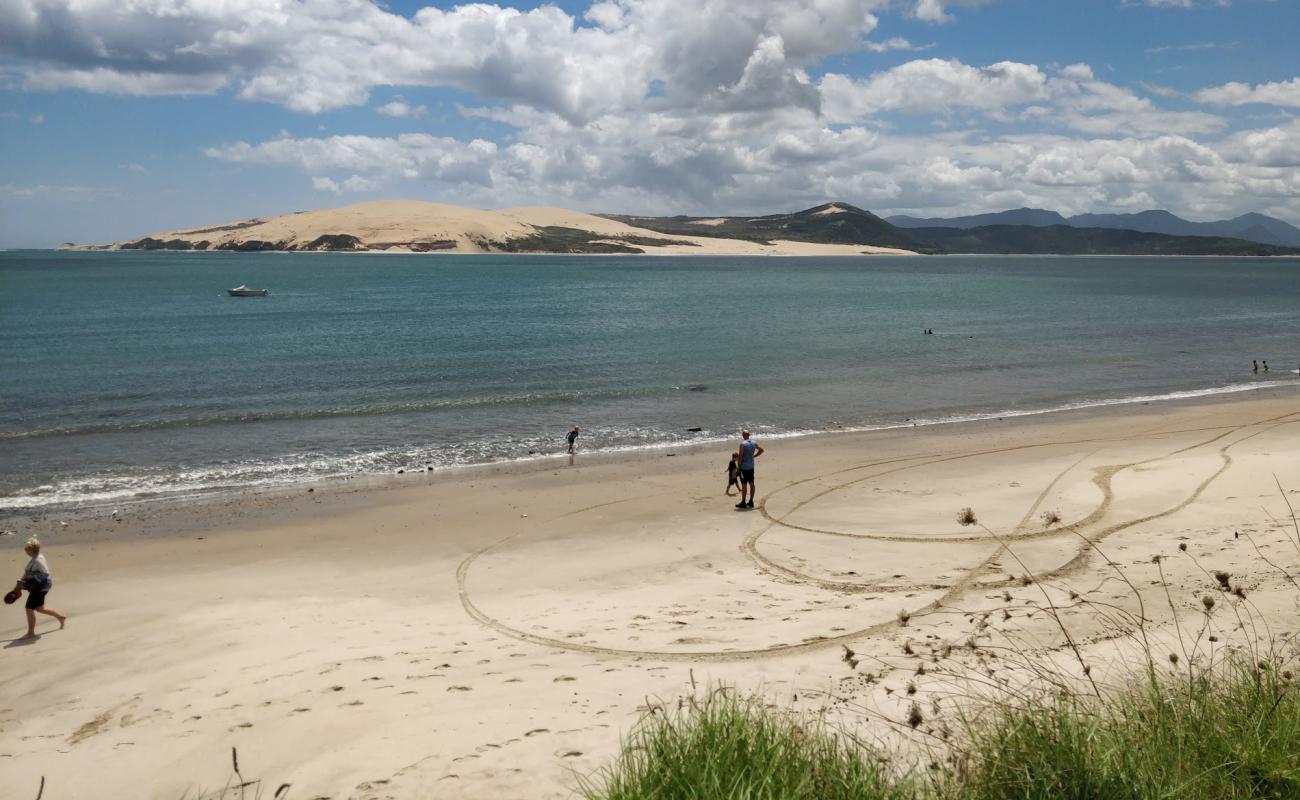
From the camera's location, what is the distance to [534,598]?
42.4 ft

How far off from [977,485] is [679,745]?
16971mm

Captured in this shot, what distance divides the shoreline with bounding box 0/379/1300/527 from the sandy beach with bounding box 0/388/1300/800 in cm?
48

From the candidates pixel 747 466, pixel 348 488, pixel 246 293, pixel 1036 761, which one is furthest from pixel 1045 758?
pixel 246 293

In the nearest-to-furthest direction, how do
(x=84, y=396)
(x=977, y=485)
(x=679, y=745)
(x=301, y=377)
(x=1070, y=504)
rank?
(x=679, y=745), (x=1070, y=504), (x=977, y=485), (x=84, y=396), (x=301, y=377)

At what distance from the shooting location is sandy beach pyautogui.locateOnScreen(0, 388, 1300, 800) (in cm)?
802

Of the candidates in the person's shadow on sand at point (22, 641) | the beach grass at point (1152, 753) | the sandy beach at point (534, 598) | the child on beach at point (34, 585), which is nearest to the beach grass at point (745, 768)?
the beach grass at point (1152, 753)

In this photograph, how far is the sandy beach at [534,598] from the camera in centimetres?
802

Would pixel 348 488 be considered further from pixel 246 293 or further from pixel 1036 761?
pixel 246 293

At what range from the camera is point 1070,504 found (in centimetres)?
1727

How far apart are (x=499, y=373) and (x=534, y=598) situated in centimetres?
2567

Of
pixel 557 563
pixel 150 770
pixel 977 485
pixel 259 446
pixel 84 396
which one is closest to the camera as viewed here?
pixel 150 770

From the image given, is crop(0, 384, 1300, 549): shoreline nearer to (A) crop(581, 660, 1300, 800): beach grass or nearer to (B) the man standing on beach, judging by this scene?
(B) the man standing on beach

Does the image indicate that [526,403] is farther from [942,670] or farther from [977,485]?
[942,670]

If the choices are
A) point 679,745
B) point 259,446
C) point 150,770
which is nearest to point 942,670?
point 679,745
